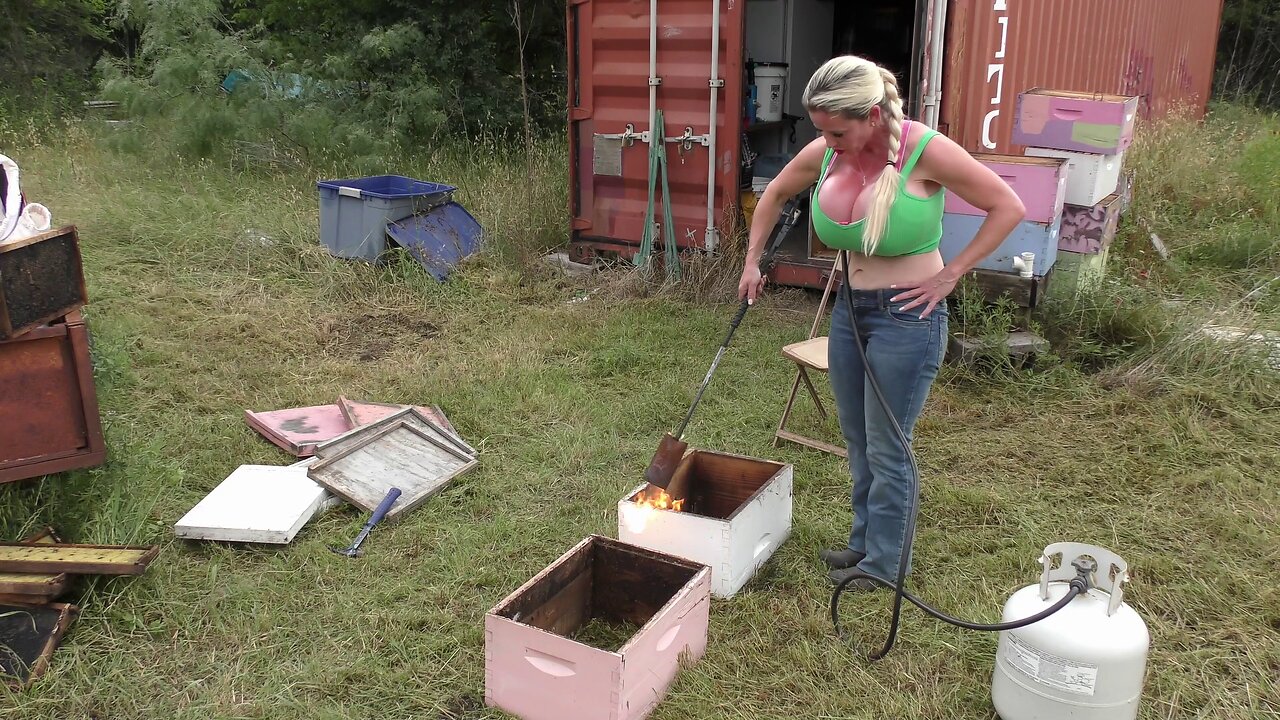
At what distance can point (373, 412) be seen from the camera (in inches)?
185

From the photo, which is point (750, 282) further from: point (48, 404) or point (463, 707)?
point (48, 404)

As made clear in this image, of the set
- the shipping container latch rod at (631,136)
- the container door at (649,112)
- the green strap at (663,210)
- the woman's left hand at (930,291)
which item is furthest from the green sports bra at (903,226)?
the shipping container latch rod at (631,136)

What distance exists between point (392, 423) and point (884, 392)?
2.44 m

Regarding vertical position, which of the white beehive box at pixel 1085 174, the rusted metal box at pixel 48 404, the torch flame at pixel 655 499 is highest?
the white beehive box at pixel 1085 174

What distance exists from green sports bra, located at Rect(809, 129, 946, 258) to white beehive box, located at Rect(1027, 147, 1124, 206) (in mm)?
2763

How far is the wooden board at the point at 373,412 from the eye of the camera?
4602 mm

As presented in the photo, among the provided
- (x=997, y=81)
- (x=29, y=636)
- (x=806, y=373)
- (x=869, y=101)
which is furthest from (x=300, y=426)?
(x=997, y=81)

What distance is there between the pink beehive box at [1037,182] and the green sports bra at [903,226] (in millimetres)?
2212

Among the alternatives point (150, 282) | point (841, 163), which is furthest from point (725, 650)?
point (150, 282)

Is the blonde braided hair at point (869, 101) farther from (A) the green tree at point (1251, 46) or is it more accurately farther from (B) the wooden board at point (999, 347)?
(A) the green tree at point (1251, 46)

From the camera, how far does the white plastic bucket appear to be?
7492 millimetres

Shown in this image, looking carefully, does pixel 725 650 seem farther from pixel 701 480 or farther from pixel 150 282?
pixel 150 282

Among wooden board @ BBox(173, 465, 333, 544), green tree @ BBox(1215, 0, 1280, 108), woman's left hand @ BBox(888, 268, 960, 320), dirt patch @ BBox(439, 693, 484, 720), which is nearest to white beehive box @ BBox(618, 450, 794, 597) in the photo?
dirt patch @ BBox(439, 693, 484, 720)

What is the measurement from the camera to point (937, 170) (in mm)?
2676
